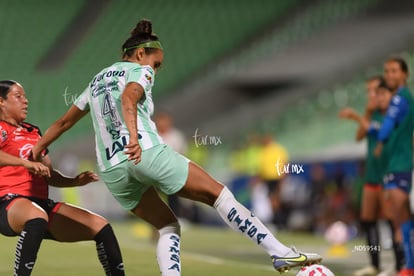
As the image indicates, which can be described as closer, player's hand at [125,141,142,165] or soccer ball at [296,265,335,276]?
player's hand at [125,141,142,165]

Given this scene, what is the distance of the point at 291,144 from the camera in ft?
67.4

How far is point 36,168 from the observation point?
19.0 ft

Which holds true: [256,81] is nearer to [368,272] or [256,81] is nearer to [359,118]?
[359,118]

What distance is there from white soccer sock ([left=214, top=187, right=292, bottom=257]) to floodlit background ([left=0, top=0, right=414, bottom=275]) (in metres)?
5.64

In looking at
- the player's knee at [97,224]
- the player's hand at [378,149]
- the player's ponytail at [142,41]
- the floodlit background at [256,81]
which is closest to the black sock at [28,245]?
the player's knee at [97,224]

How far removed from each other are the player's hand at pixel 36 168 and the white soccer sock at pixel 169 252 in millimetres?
834

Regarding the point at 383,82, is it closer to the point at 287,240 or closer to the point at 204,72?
the point at 287,240

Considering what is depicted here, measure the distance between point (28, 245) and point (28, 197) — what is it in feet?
1.39

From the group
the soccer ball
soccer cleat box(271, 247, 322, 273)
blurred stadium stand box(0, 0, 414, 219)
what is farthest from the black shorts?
blurred stadium stand box(0, 0, 414, 219)

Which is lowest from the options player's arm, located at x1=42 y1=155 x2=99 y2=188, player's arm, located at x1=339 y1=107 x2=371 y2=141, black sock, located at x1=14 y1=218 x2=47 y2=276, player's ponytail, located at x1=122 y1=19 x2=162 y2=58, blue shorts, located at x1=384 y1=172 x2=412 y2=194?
black sock, located at x1=14 y1=218 x2=47 y2=276

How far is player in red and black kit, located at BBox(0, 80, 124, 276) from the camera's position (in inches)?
232

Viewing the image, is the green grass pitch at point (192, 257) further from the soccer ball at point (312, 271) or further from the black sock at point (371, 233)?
the soccer ball at point (312, 271)

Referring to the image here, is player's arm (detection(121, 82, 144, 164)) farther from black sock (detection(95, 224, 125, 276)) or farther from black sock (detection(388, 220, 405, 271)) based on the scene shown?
black sock (detection(388, 220, 405, 271))

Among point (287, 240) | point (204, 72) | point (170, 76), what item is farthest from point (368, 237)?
point (204, 72)
